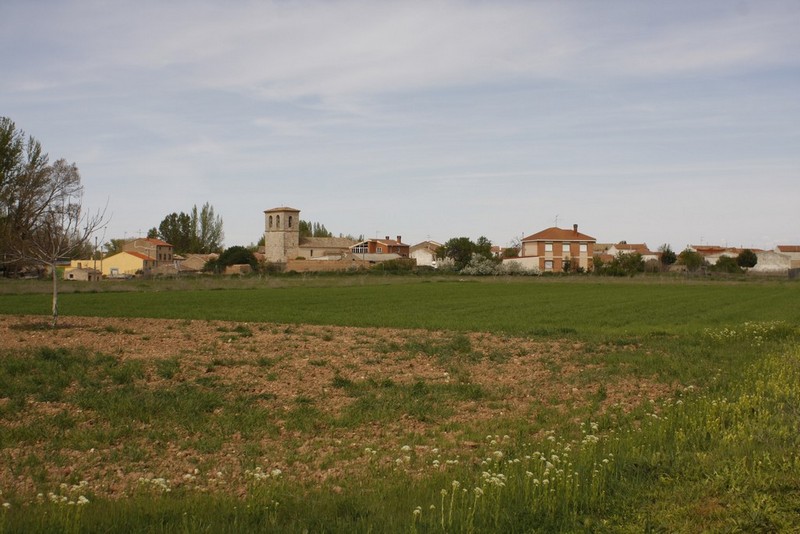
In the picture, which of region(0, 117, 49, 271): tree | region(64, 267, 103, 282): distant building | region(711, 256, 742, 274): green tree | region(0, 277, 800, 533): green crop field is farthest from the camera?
region(711, 256, 742, 274): green tree

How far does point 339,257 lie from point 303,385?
132 meters

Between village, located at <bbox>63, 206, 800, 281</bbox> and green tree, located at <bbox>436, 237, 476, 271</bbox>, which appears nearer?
village, located at <bbox>63, 206, 800, 281</bbox>

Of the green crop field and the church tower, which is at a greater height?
the church tower

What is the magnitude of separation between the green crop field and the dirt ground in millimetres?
58

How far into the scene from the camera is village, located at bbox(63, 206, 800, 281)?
4596 inches

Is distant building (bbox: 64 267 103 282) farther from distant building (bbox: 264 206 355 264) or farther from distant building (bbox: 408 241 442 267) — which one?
distant building (bbox: 408 241 442 267)

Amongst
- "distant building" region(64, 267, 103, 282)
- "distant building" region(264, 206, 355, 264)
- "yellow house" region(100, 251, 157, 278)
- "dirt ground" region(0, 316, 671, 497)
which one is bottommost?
"dirt ground" region(0, 316, 671, 497)

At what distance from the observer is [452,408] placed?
45.0 feet

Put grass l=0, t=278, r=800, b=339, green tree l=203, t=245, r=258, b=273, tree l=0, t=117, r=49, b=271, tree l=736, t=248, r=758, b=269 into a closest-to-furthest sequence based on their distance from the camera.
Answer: grass l=0, t=278, r=800, b=339 < tree l=0, t=117, r=49, b=271 < green tree l=203, t=245, r=258, b=273 < tree l=736, t=248, r=758, b=269

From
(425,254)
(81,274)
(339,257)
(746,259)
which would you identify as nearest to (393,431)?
(81,274)

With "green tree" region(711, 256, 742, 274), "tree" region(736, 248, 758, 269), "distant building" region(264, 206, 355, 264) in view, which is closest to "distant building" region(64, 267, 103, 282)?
"distant building" region(264, 206, 355, 264)

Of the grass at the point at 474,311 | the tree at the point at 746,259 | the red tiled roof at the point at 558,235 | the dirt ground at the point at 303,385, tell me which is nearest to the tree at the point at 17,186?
the grass at the point at 474,311

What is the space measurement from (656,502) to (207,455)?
6.20 metres

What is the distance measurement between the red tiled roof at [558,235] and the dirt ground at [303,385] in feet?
341
